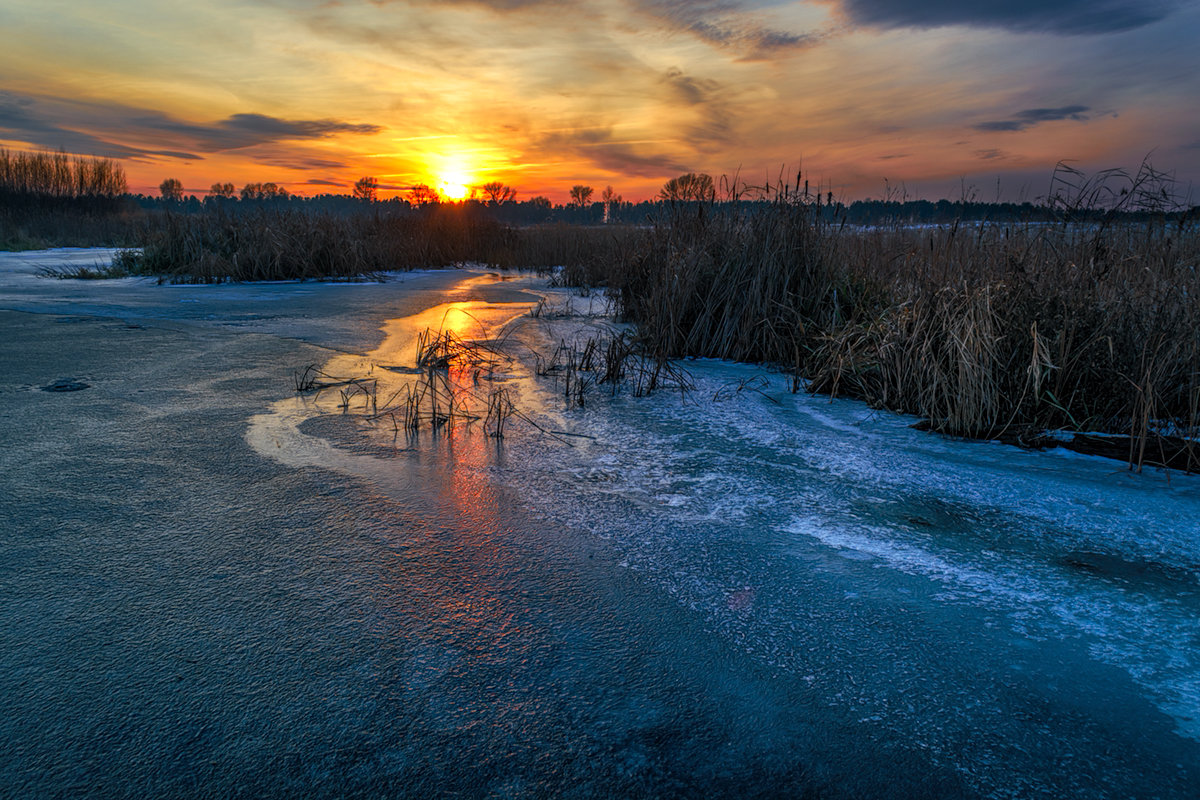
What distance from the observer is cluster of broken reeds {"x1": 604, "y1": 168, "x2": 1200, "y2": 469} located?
3.51 m

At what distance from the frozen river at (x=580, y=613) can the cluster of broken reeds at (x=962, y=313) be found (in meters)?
0.52

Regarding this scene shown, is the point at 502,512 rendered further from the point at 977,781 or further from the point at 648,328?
the point at 648,328

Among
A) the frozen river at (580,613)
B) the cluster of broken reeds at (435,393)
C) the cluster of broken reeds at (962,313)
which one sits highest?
Answer: the cluster of broken reeds at (962,313)

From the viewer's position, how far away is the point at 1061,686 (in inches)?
57.4

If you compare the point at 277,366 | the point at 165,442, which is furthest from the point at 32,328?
the point at 165,442

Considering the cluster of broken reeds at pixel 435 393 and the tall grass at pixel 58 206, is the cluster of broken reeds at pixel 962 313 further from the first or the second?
the tall grass at pixel 58 206

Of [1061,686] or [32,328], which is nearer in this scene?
[1061,686]

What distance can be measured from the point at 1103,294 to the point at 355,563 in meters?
4.38

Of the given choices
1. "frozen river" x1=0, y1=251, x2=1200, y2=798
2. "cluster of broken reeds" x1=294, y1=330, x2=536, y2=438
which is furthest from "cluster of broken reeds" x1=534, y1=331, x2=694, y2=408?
"frozen river" x1=0, y1=251, x2=1200, y2=798

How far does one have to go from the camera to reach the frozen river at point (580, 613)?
1206 millimetres

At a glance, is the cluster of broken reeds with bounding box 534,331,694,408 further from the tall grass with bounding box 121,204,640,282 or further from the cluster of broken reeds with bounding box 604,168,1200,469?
the tall grass with bounding box 121,204,640,282

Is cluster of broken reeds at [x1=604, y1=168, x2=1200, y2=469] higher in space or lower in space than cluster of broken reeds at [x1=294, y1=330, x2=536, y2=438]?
higher

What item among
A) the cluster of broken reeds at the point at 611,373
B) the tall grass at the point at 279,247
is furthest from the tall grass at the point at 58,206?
the cluster of broken reeds at the point at 611,373

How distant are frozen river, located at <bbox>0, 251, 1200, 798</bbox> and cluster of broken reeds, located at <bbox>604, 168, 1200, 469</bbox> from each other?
52cm
